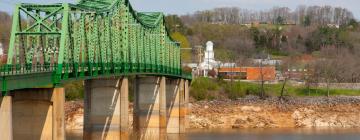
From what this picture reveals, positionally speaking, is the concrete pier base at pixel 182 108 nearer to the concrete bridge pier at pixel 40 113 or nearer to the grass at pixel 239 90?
the grass at pixel 239 90

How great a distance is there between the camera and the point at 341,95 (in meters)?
123

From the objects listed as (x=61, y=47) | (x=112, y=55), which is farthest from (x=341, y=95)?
(x=61, y=47)

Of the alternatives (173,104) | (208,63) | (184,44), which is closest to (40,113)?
(173,104)

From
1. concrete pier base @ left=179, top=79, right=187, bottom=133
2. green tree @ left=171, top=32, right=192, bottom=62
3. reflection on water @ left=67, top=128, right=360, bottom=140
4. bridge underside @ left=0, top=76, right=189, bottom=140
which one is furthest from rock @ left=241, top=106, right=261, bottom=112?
green tree @ left=171, top=32, right=192, bottom=62

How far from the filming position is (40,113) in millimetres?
42125

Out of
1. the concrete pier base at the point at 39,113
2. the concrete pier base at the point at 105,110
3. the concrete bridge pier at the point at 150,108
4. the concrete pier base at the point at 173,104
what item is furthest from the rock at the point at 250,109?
the concrete pier base at the point at 39,113

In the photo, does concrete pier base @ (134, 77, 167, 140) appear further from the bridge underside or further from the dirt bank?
the dirt bank

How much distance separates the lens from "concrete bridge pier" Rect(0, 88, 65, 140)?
4194cm

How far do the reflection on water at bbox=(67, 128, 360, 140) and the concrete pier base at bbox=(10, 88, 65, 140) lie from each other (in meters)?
43.3

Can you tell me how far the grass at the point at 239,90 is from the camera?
397 ft

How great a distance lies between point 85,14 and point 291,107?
67.0m

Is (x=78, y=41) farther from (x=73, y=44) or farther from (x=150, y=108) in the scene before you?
(x=150, y=108)

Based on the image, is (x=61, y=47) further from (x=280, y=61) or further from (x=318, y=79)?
(x=280, y=61)

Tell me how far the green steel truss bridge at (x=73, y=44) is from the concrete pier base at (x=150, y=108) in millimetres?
A: 6454
